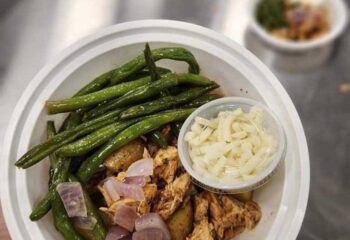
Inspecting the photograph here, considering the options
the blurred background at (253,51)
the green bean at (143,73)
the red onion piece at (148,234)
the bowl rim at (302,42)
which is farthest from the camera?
the bowl rim at (302,42)

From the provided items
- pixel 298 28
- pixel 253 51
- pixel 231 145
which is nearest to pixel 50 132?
pixel 231 145

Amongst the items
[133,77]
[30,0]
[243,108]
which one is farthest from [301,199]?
[30,0]

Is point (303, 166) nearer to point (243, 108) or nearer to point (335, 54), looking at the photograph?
point (243, 108)

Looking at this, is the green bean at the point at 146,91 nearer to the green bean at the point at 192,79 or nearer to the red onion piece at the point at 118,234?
the green bean at the point at 192,79

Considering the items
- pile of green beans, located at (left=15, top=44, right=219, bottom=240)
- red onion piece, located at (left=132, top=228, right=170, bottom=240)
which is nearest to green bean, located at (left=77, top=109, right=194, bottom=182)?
pile of green beans, located at (left=15, top=44, right=219, bottom=240)

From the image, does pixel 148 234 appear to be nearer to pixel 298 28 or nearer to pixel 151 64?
pixel 151 64

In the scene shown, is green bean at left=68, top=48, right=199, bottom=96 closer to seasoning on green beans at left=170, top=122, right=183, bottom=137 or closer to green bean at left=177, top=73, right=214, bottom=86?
green bean at left=177, top=73, right=214, bottom=86

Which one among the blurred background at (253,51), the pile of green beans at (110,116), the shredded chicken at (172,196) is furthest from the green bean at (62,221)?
the blurred background at (253,51)
